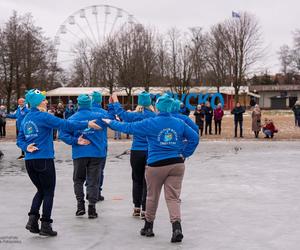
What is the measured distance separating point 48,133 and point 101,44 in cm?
4727

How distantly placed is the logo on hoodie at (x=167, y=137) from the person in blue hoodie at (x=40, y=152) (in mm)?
1235

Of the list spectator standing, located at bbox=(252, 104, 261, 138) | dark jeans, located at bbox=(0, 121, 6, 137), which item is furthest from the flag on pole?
dark jeans, located at bbox=(0, 121, 6, 137)

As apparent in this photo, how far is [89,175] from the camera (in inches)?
313

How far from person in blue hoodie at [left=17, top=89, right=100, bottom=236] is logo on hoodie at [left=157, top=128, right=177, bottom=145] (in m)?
1.24

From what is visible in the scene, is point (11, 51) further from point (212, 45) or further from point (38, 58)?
point (212, 45)

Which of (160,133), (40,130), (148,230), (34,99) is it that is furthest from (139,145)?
(34,99)

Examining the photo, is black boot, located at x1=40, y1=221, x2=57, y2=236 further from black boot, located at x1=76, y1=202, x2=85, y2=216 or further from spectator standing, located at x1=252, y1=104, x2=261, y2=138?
spectator standing, located at x1=252, y1=104, x2=261, y2=138

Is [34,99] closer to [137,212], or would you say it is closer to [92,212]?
[92,212]

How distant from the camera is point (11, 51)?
53.0 metres

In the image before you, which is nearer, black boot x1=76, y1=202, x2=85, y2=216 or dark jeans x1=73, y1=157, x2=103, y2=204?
dark jeans x1=73, y1=157, x2=103, y2=204

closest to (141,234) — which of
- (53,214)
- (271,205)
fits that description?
(53,214)

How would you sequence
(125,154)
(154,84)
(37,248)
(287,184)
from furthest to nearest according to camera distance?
(154,84) < (125,154) < (287,184) < (37,248)

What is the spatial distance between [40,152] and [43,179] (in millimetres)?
339

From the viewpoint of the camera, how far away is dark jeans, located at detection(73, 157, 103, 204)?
7.87 metres
